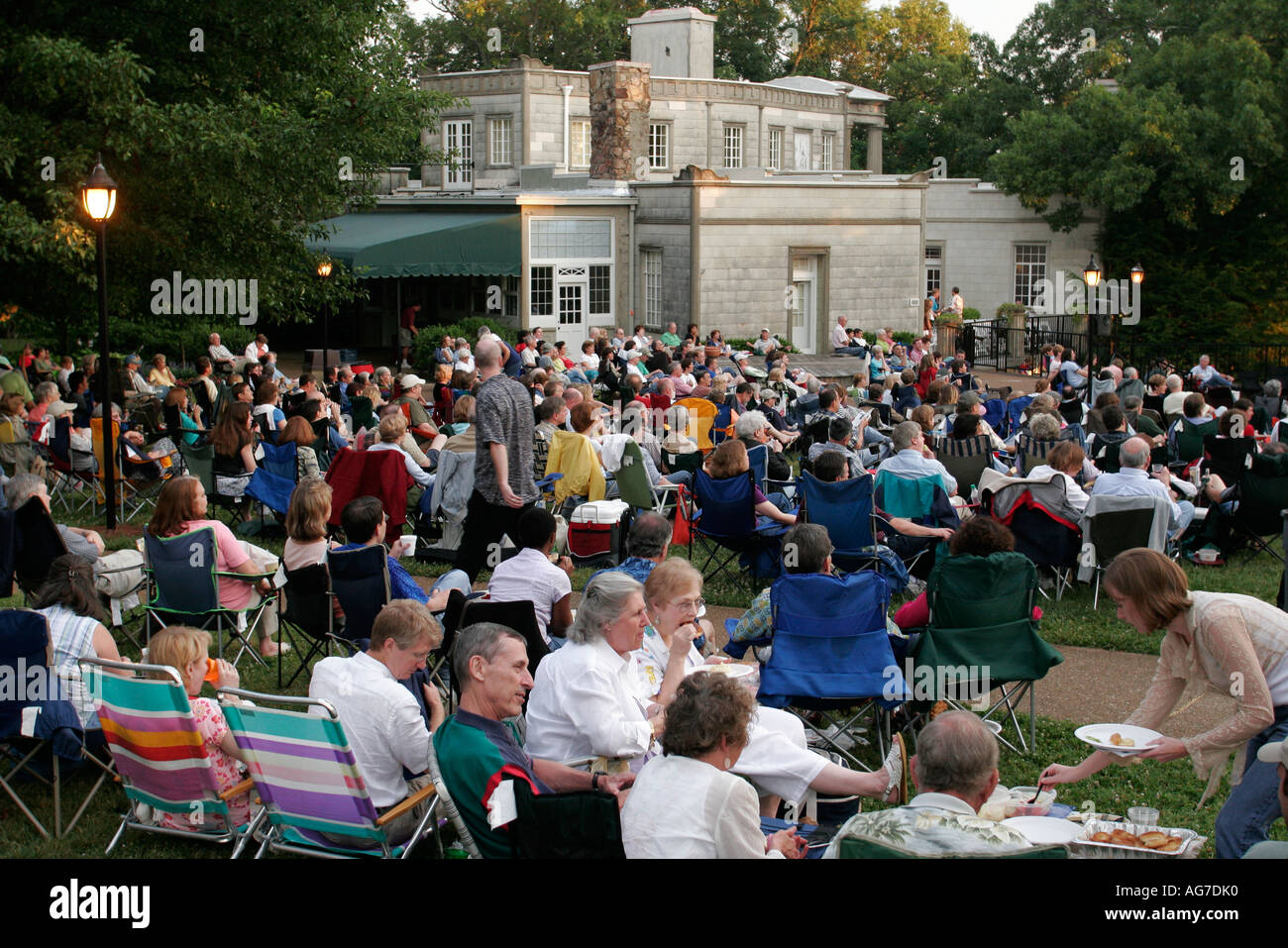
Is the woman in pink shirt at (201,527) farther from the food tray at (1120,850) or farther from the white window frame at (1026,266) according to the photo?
the white window frame at (1026,266)

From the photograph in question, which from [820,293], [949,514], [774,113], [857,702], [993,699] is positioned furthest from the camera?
[774,113]

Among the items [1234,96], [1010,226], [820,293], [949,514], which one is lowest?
[949,514]

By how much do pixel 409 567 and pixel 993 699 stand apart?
17.0 ft

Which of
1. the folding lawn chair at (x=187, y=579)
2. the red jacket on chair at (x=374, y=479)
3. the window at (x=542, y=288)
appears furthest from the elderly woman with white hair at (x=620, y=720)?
the window at (x=542, y=288)

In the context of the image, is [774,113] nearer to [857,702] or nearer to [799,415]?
[799,415]

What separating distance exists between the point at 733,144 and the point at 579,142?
5203 mm

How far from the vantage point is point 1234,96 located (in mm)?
31062

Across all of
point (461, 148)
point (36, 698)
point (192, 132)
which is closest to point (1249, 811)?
point (36, 698)

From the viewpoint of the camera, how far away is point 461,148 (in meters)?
38.5

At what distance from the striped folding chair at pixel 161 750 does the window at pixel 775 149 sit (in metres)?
38.6

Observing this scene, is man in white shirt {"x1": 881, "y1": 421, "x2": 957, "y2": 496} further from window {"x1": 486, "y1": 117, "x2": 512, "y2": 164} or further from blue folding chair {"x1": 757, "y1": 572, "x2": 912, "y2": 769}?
window {"x1": 486, "y1": 117, "x2": 512, "y2": 164}

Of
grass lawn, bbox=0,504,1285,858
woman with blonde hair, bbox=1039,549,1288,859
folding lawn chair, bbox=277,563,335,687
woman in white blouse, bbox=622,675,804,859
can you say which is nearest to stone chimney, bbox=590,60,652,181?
grass lawn, bbox=0,504,1285,858

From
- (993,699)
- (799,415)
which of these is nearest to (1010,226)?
(799,415)

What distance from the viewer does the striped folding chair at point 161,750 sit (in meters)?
5.16
